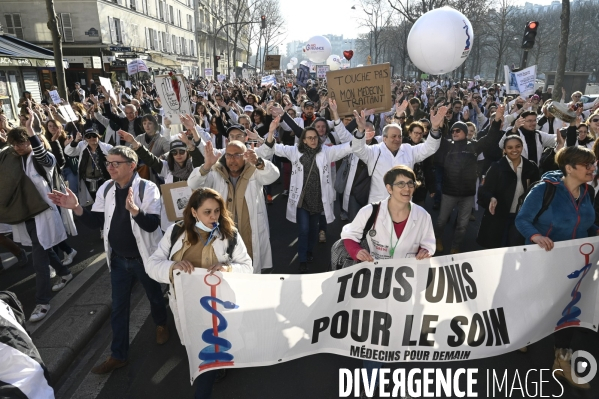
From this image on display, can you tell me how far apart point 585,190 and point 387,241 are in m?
1.74

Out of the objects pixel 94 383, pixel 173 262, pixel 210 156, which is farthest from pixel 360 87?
pixel 94 383

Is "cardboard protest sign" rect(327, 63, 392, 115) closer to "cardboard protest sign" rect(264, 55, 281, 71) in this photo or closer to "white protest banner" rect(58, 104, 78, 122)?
"white protest banner" rect(58, 104, 78, 122)

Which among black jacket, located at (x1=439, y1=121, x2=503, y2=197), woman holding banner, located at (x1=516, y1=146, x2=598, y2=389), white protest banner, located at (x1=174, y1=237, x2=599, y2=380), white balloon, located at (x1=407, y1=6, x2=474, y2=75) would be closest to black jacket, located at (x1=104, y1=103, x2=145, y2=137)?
black jacket, located at (x1=439, y1=121, x2=503, y2=197)

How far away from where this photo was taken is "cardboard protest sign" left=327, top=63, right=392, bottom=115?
20.4 feet

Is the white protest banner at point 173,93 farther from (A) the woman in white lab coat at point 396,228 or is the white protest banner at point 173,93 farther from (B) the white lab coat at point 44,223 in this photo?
(A) the woman in white lab coat at point 396,228

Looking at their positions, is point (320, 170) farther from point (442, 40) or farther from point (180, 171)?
point (442, 40)

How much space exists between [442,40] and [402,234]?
722 centimetres

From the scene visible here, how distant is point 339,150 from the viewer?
17.4 ft

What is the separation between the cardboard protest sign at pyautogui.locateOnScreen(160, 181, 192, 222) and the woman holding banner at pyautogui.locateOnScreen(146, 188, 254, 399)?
1241 millimetres

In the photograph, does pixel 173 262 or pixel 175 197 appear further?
pixel 175 197

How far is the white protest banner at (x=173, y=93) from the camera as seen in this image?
583 cm

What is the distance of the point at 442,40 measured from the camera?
884cm

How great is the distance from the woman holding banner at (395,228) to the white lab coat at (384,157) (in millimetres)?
1836

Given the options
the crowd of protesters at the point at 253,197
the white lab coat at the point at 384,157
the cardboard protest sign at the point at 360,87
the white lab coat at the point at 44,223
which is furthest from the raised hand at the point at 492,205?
the white lab coat at the point at 44,223
